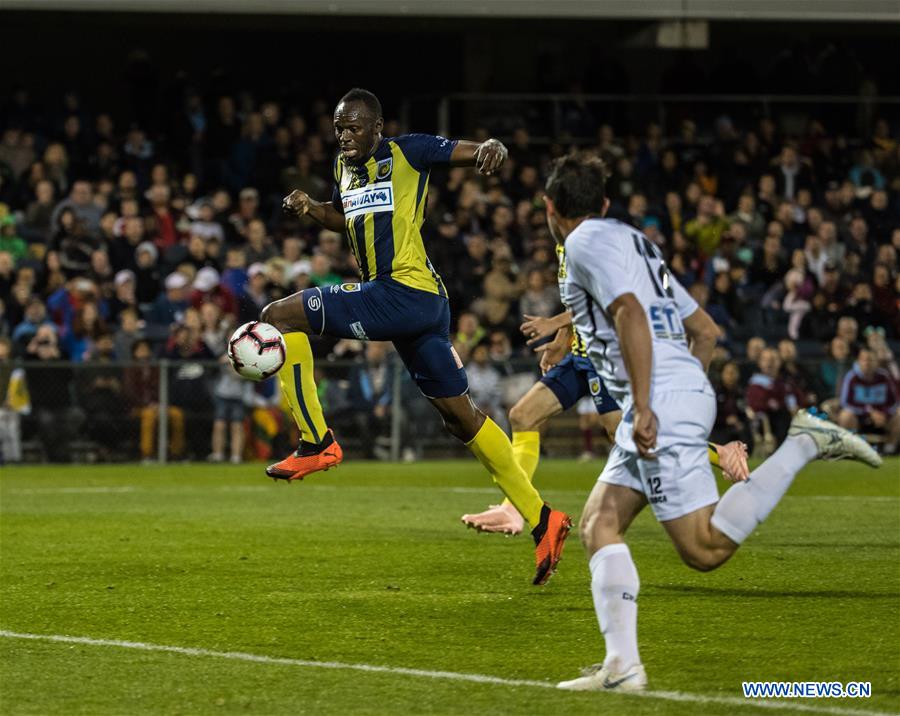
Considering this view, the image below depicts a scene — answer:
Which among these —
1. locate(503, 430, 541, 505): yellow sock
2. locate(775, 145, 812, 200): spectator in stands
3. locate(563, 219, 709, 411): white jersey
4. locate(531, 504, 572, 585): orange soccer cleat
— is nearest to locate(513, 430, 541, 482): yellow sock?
locate(503, 430, 541, 505): yellow sock

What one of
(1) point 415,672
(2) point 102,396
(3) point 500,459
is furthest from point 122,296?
(1) point 415,672

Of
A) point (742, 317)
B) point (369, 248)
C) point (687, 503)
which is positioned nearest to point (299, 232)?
point (742, 317)

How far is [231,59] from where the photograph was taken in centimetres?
2894

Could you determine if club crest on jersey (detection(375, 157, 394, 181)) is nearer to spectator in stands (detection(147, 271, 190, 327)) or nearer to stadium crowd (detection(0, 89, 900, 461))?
stadium crowd (detection(0, 89, 900, 461))

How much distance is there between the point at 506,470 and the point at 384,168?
73.8 inches

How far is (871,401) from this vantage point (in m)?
20.4

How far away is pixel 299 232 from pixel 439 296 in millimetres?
14010

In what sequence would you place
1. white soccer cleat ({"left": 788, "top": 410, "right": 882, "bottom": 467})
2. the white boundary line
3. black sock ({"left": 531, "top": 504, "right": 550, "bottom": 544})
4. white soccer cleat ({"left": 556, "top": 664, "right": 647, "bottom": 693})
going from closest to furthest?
the white boundary line → white soccer cleat ({"left": 556, "top": 664, "right": 647, "bottom": 693}) → white soccer cleat ({"left": 788, "top": 410, "right": 882, "bottom": 467}) → black sock ({"left": 531, "top": 504, "right": 550, "bottom": 544})

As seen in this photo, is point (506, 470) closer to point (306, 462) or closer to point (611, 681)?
point (306, 462)

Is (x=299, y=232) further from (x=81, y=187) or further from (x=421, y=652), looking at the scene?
(x=421, y=652)

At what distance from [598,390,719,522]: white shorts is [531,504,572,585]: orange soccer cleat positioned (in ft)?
7.04

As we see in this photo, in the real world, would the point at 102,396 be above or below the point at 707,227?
below

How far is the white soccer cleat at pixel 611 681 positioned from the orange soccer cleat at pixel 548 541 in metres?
2.02

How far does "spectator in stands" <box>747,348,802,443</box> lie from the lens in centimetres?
2031
